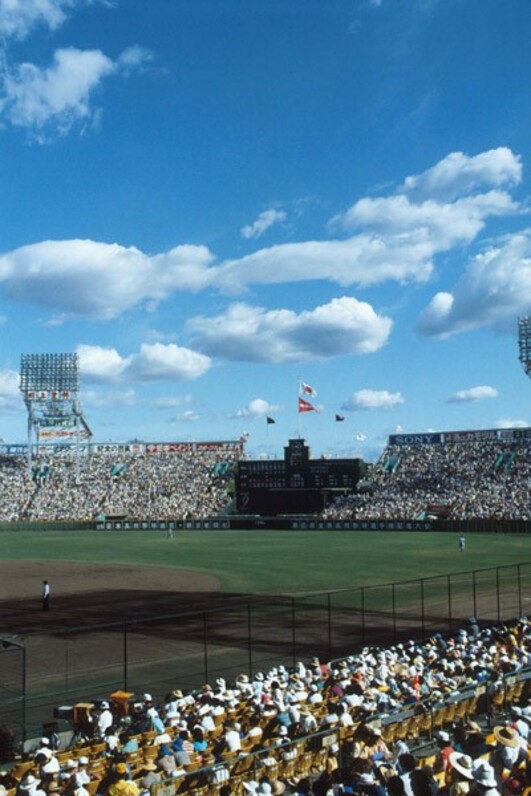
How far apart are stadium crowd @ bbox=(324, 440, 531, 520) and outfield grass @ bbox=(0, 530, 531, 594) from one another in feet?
23.6

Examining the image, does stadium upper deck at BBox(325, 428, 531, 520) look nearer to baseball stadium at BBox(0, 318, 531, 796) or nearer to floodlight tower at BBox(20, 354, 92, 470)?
baseball stadium at BBox(0, 318, 531, 796)

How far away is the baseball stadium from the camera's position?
10477 millimetres

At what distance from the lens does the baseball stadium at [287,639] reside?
10.5 meters

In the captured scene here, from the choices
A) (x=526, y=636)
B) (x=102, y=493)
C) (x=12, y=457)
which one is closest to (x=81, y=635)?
(x=526, y=636)

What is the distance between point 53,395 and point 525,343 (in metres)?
63.8

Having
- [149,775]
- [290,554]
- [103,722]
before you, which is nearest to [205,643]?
[103,722]

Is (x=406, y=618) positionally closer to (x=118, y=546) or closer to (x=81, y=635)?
(x=81, y=635)

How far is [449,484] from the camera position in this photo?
286 ft

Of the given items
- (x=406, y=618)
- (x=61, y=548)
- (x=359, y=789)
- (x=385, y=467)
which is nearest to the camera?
(x=359, y=789)

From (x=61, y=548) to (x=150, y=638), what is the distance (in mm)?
39071

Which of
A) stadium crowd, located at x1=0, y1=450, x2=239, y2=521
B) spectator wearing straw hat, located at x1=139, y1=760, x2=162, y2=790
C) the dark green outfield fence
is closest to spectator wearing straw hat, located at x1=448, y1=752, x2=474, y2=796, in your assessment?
spectator wearing straw hat, located at x1=139, y1=760, x2=162, y2=790

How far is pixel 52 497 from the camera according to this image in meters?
104

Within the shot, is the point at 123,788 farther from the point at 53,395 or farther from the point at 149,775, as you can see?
the point at 53,395

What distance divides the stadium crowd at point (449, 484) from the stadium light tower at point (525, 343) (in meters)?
9.60
